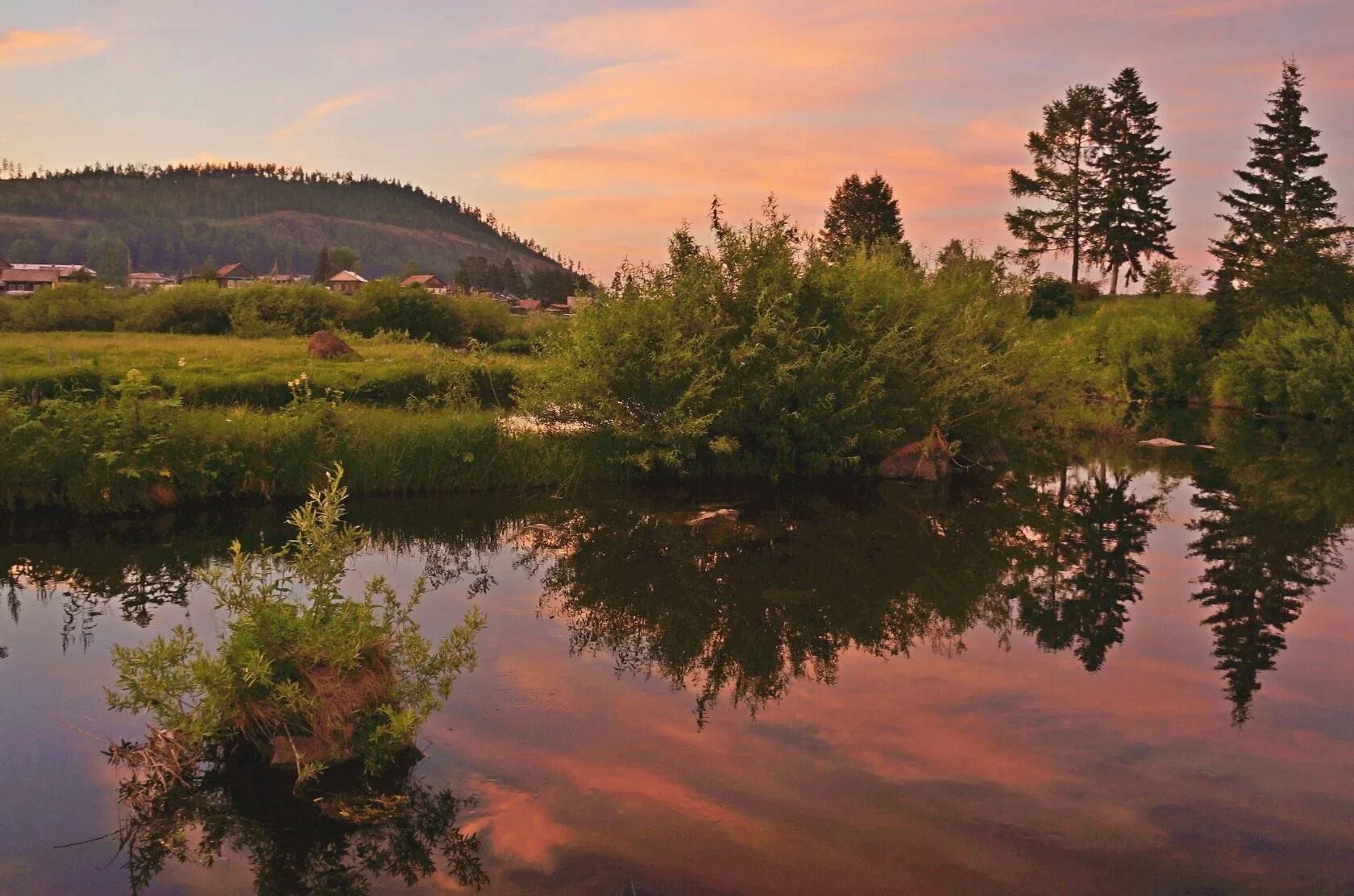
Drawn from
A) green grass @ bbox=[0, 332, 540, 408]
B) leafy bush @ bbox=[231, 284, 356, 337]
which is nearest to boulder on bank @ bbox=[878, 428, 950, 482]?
green grass @ bbox=[0, 332, 540, 408]

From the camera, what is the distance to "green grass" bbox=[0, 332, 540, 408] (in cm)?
2220

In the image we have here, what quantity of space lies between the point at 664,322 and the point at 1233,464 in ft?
54.5

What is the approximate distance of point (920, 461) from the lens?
22359 mm

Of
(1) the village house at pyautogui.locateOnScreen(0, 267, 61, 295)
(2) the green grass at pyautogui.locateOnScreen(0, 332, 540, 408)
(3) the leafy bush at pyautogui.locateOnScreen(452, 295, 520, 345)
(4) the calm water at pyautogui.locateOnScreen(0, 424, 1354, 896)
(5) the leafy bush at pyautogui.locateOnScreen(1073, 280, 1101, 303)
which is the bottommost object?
(4) the calm water at pyautogui.locateOnScreen(0, 424, 1354, 896)

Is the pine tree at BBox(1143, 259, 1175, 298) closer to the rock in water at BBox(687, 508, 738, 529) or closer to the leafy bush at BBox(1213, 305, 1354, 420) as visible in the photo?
the leafy bush at BBox(1213, 305, 1354, 420)

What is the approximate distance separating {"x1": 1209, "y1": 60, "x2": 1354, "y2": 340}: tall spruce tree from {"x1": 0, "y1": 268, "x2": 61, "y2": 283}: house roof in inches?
4379

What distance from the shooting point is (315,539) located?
8.12m

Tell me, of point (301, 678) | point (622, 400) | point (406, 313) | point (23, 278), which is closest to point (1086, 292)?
point (406, 313)

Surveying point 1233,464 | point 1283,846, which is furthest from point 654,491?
point 1233,464

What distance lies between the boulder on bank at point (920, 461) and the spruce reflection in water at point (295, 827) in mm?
16201

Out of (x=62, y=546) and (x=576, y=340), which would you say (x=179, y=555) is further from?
(x=576, y=340)

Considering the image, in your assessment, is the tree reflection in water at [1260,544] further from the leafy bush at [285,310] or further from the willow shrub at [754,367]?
the leafy bush at [285,310]

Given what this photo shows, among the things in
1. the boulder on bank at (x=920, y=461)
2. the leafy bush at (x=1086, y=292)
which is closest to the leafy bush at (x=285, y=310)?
the boulder on bank at (x=920, y=461)

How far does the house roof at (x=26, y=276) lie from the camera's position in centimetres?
10944
